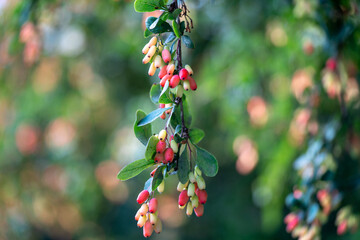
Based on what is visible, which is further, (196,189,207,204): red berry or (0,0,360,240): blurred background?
(0,0,360,240): blurred background

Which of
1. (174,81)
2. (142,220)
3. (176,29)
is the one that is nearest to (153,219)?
(142,220)

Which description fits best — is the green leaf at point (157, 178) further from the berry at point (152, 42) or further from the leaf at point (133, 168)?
the berry at point (152, 42)

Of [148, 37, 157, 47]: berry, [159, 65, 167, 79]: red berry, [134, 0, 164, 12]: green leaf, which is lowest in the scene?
[159, 65, 167, 79]: red berry

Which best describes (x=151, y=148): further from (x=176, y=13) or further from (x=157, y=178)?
(x=176, y=13)

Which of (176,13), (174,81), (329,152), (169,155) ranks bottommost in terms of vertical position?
(329,152)

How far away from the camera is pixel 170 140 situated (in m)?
0.81

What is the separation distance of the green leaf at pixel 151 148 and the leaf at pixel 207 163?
10cm

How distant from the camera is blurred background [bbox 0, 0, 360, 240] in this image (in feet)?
7.47

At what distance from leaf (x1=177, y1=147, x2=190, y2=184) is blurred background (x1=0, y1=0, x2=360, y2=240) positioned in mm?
915

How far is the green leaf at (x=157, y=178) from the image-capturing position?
0.80 m

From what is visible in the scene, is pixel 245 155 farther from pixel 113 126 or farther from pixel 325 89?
pixel 113 126

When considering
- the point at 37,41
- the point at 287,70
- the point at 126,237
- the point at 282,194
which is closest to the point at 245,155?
the point at 282,194

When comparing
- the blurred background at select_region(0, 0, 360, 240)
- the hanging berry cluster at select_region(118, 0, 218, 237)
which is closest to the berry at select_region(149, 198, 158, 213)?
the hanging berry cluster at select_region(118, 0, 218, 237)

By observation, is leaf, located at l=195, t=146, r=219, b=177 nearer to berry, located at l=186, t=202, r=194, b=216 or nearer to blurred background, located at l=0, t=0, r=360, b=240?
berry, located at l=186, t=202, r=194, b=216
